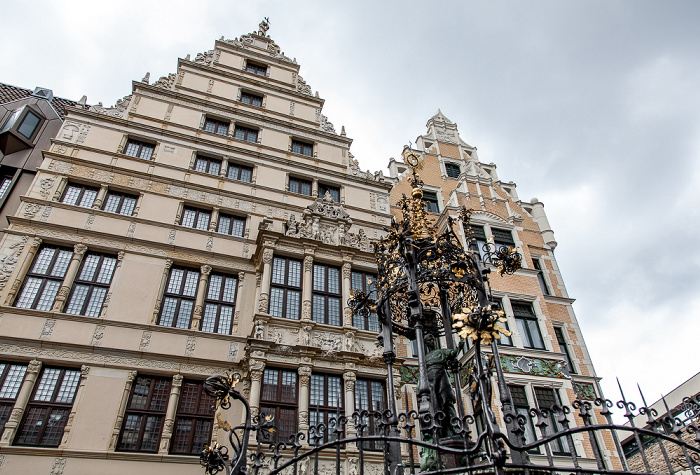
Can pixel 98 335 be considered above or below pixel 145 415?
above

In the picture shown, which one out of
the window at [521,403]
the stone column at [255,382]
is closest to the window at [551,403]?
the window at [521,403]

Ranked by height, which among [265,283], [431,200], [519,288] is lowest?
[265,283]

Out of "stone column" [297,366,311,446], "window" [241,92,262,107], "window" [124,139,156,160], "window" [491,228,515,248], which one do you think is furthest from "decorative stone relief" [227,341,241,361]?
"window" [241,92,262,107]

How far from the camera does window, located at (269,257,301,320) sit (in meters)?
14.2

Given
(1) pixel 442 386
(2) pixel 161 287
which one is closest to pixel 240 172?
(2) pixel 161 287

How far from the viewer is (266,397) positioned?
1249 centimetres

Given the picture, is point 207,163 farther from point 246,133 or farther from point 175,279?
point 175,279

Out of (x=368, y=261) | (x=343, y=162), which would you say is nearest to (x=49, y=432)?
(x=368, y=261)

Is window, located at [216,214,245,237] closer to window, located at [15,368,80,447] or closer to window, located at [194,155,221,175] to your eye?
window, located at [194,155,221,175]

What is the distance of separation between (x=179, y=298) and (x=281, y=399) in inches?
A: 179

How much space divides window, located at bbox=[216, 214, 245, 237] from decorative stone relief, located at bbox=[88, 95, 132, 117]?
239 inches

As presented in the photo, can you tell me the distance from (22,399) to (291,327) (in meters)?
6.78

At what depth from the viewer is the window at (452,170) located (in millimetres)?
22406

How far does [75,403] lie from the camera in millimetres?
11438
